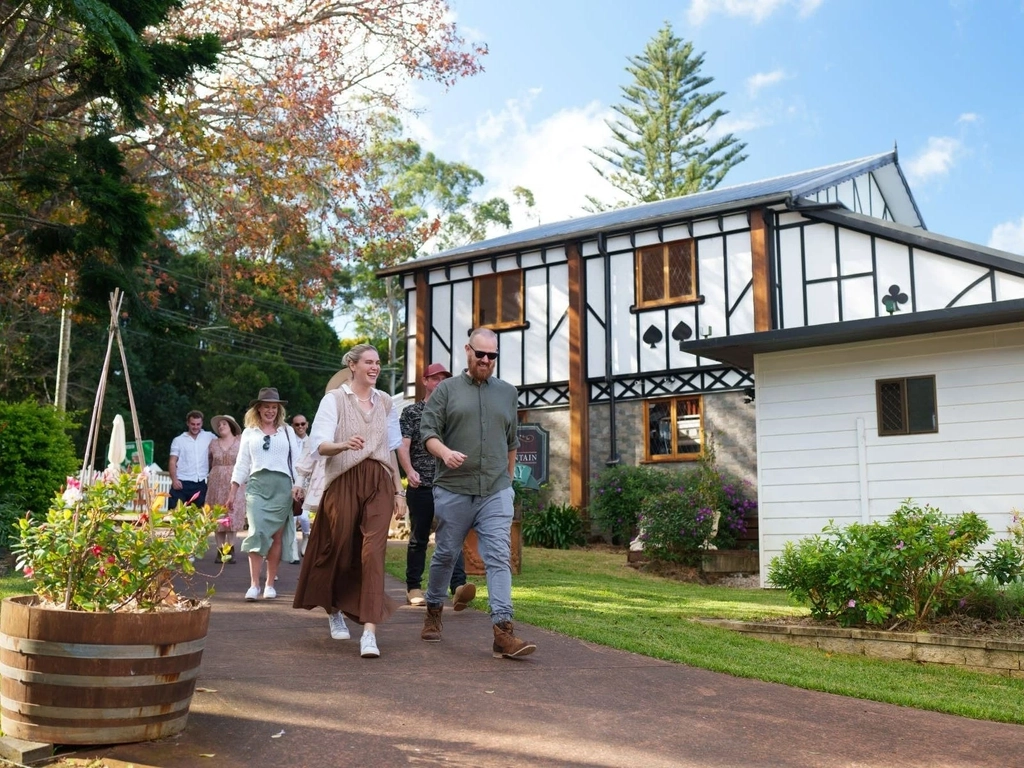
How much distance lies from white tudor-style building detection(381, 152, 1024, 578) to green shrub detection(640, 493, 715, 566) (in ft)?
6.75

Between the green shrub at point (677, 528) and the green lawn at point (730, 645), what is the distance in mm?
3134

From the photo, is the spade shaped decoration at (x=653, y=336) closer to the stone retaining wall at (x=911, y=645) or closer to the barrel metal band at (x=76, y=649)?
the stone retaining wall at (x=911, y=645)

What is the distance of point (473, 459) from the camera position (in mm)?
6184

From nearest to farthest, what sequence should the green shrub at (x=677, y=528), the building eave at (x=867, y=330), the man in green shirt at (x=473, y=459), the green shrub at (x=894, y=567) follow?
the man in green shirt at (x=473, y=459), the green shrub at (x=894, y=567), the building eave at (x=867, y=330), the green shrub at (x=677, y=528)

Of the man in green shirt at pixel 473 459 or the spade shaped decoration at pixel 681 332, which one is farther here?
the spade shaped decoration at pixel 681 332

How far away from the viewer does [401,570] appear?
1091 centimetres

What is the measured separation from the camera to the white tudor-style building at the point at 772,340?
11141 millimetres

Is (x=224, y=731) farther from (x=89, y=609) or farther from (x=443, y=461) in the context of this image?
(x=443, y=461)

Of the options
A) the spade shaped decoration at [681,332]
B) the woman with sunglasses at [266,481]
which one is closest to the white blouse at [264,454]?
the woman with sunglasses at [266,481]

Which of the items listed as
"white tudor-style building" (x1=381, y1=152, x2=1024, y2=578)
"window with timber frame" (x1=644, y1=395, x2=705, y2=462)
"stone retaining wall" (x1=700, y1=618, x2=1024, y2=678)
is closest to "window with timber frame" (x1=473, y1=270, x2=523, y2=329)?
"white tudor-style building" (x1=381, y1=152, x2=1024, y2=578)

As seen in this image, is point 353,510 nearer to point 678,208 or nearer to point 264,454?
point 264,454

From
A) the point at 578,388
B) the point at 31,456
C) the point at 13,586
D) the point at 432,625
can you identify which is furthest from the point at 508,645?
the point at 578,388

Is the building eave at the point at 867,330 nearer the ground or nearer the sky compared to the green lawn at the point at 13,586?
nearer the sky

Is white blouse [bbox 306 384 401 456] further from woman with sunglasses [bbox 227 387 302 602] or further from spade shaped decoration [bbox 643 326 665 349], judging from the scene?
spade shaped decoration [bbox 643 326 665 349]
